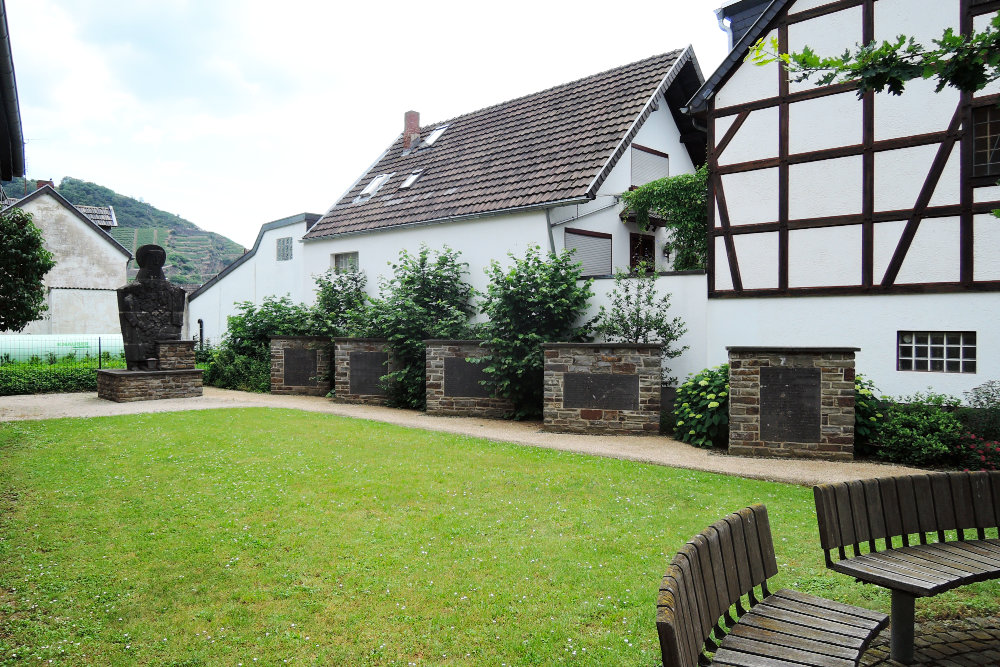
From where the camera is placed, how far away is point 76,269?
3350 cm

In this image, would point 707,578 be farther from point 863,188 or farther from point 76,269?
point 76,269

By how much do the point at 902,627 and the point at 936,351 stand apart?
8751 mm

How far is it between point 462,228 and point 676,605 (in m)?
16.0

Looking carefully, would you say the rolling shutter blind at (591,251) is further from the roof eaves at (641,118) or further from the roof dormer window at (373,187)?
the roof dormer window at (373,187)

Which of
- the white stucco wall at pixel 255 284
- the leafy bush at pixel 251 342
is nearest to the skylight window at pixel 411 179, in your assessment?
the white stucco wall at pixel 255 284

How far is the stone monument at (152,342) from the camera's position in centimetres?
1648

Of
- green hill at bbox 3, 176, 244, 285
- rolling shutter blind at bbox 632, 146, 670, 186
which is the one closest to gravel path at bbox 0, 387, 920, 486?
rolling shutter blind at bbox 632, 146, 670, 186

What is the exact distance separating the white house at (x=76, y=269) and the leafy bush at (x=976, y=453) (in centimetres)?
3348

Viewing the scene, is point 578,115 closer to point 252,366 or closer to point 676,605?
point 252,366

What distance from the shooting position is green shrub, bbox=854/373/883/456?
390 inches

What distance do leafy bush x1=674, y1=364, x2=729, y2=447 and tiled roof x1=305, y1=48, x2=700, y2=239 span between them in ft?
17.3

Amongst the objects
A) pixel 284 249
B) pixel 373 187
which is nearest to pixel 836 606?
pixel 373 187

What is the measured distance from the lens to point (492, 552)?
539cm

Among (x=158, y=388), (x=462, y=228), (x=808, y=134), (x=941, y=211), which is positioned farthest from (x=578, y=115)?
(x=158, y=388)
